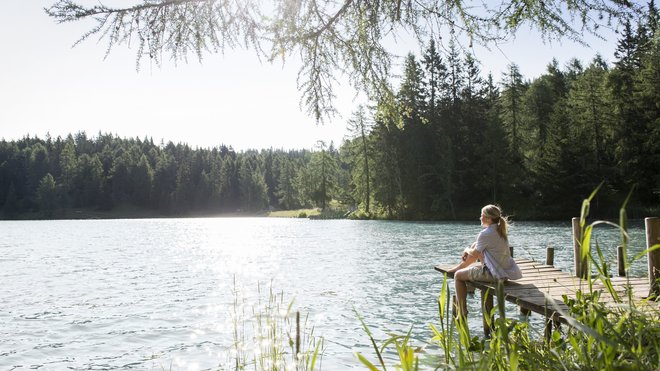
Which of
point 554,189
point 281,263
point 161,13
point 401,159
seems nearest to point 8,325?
point 161,13

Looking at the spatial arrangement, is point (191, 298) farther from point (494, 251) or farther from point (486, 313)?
point (486, 313)

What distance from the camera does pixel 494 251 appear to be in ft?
25.0

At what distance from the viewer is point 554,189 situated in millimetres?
45875

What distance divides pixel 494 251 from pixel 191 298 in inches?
331

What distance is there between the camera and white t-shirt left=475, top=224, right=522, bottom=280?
7590 millimetres

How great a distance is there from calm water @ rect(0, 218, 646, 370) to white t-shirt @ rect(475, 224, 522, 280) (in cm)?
155

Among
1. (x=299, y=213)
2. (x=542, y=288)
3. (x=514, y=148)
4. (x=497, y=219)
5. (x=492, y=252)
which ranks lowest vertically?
(x=542, y=288)

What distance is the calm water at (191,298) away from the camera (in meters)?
8.48

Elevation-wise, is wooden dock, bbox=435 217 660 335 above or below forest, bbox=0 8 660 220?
below

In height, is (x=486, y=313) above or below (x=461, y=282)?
above

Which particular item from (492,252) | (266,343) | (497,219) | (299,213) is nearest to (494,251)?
(492,252)

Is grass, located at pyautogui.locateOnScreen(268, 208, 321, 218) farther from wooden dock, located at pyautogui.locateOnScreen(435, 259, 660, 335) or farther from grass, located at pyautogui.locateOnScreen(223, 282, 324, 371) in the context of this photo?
wooden dock, located at pyautogui.locateOnScreen(435, 259, 660, 335)

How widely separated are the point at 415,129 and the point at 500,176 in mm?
10135

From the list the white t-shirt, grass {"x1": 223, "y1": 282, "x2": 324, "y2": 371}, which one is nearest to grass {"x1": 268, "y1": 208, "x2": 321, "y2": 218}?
grass {"x1": 223, "y1": 282, "x2": 324, "y2": 371}
